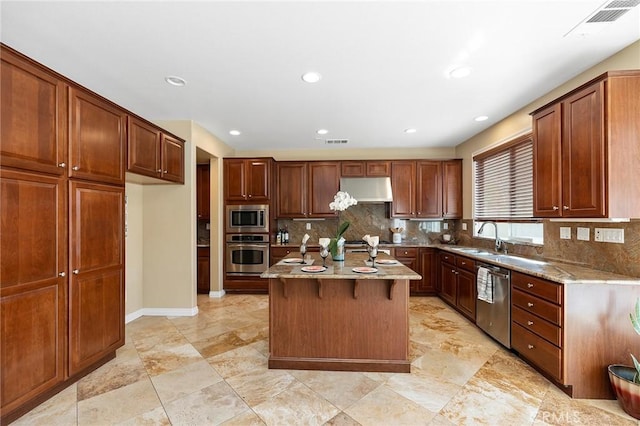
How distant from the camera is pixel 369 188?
5.09m

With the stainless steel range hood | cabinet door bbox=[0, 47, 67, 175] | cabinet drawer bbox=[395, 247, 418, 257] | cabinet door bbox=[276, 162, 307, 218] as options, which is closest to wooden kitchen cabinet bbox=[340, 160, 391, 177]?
the stainless steel range hood

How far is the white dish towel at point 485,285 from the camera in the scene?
307 cm

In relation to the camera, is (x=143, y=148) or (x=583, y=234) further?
(x=143, y=148)

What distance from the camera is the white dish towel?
3072 mm

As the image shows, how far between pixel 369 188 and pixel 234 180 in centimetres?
241

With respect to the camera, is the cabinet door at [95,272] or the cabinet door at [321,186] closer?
the cabinet door at [95,272]

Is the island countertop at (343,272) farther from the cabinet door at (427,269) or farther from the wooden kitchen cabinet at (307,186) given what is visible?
the wooden kitchen cabinet at (307,186)

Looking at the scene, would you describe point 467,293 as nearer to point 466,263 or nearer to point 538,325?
point 466,263

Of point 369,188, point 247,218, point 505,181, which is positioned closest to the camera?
point 505,181

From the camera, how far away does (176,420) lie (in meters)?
1.87

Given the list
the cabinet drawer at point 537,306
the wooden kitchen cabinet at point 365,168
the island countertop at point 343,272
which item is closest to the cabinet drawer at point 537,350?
the cabinet drawer at point 537,306

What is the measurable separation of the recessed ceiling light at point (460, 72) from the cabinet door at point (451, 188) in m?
2.72

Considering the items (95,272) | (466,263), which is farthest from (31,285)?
(466,263)

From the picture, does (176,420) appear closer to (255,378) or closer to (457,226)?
(255,378)
